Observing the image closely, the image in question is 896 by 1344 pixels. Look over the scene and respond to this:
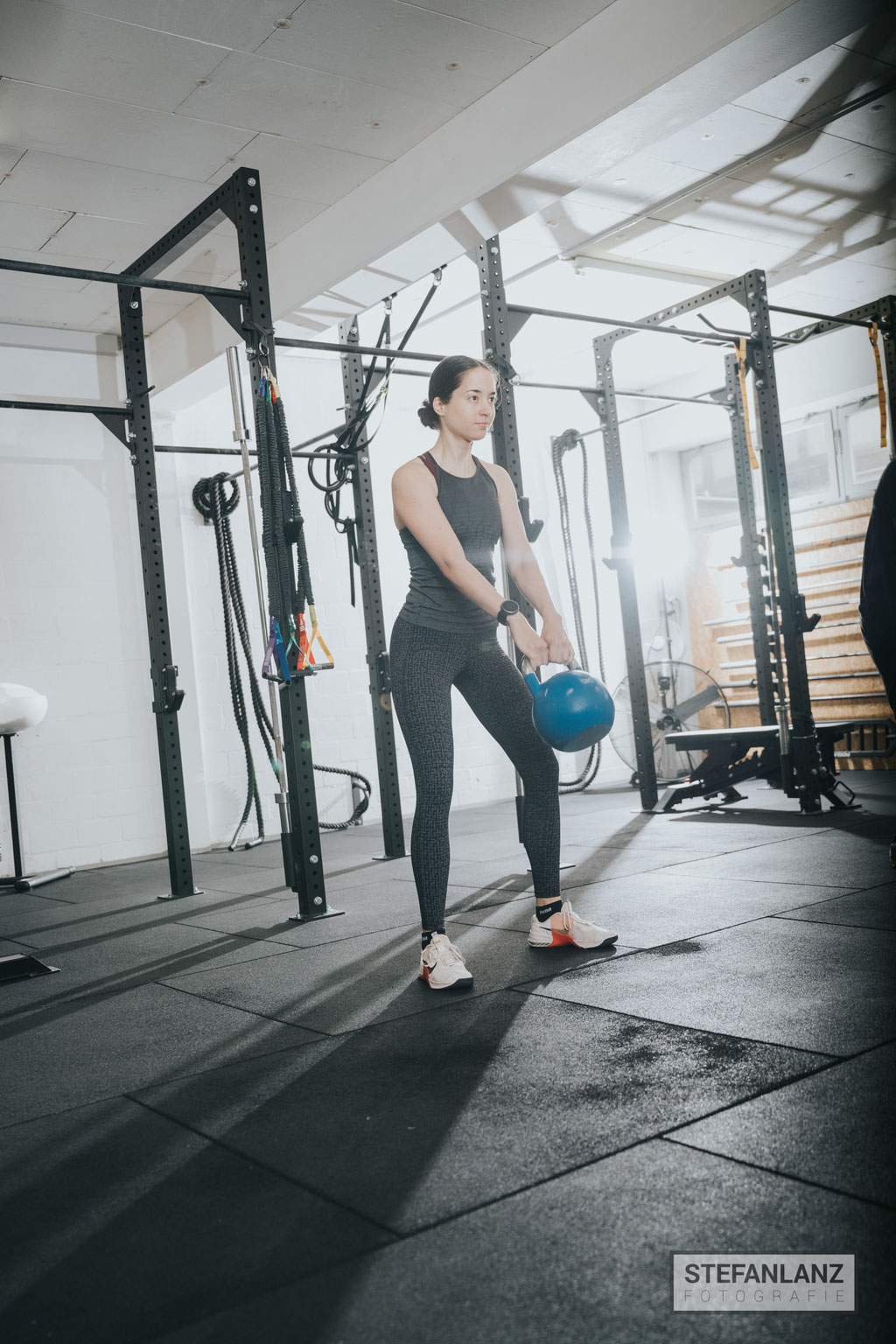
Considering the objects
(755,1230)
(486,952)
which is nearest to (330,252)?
(486,952)

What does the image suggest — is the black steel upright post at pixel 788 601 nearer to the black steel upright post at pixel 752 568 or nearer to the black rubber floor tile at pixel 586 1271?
the black steel upright post at pixel 752 568

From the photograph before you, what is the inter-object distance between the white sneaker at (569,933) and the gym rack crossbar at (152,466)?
1.09 metres

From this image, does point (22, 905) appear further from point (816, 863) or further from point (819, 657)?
point (819, 657)

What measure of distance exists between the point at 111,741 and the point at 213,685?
0.68m

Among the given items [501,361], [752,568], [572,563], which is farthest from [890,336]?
[501,361]

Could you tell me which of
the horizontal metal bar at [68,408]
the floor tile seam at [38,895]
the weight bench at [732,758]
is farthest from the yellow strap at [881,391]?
the floor tile seam at [38,895]

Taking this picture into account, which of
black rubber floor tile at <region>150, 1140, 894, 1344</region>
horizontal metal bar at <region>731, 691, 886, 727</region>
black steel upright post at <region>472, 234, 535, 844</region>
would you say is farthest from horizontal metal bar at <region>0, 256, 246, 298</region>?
horizontal metal bar at <region>731, 691, 886, 727</region>

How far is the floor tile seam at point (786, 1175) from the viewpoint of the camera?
1297 mm

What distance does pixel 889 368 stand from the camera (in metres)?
6.03

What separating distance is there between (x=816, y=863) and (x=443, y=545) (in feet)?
6.72

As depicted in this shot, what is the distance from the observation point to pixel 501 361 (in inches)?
160

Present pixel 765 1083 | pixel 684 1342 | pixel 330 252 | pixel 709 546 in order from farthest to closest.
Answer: pixel 709 546, pixel 330 252, pixel 765 1083, pixel 684 1342

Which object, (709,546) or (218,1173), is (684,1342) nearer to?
(218,1173)

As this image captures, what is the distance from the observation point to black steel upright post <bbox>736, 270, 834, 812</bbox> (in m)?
4.94
